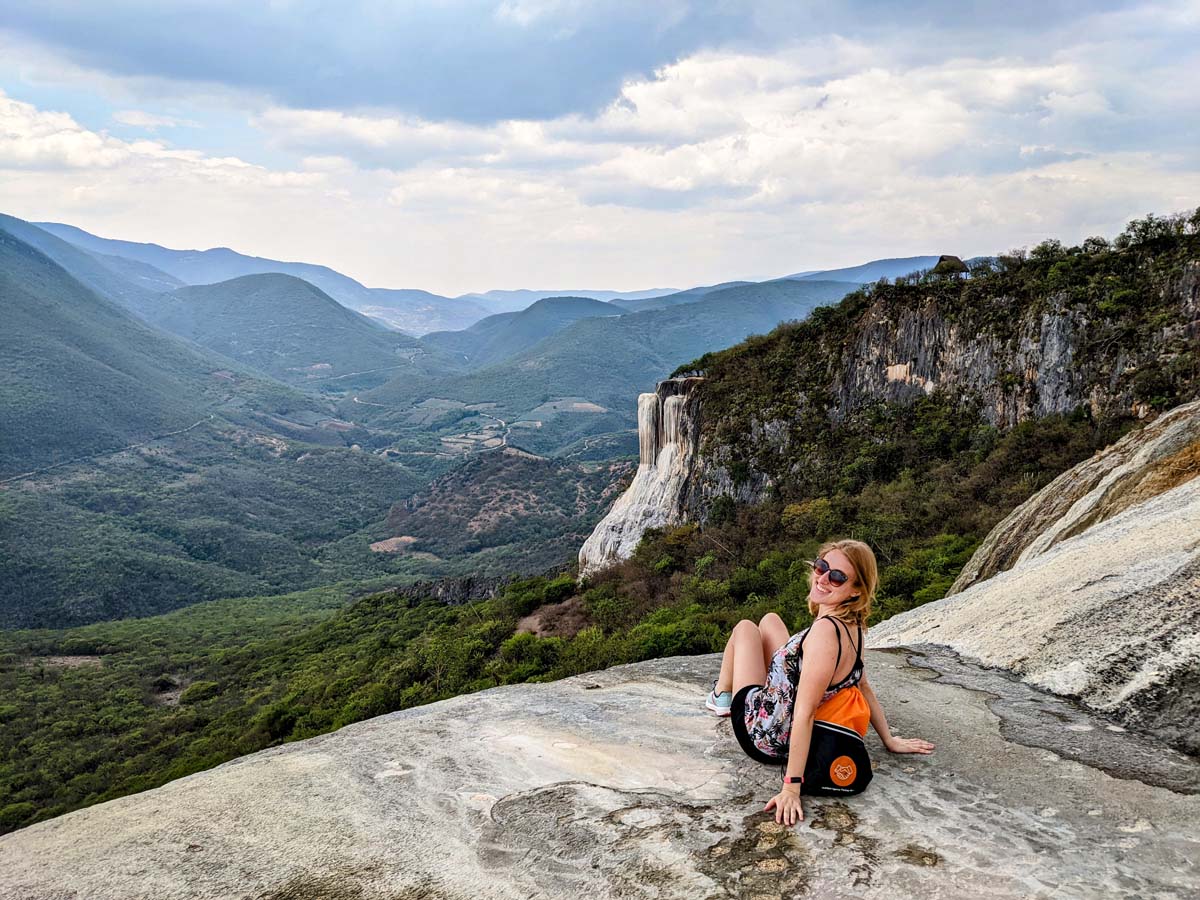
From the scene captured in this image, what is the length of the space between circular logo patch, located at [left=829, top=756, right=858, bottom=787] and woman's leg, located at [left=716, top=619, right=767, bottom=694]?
843 millimetres

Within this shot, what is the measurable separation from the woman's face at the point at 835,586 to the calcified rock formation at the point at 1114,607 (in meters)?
2.48

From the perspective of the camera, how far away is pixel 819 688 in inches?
147

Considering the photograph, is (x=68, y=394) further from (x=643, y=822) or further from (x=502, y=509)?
(x=643, y=822)

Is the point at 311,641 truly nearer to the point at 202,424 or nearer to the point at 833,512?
the point at 833,512

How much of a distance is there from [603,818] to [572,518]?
342ft

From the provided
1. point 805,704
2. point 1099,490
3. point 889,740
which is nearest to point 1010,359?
point 1099,490

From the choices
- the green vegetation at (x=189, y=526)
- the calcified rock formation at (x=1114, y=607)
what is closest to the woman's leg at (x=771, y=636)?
the calcified rock formation at (x=1114, y=607)

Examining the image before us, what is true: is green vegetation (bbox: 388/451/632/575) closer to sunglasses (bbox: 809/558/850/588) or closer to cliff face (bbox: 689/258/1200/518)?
cliff face (bbox: 689/258/1200/518)

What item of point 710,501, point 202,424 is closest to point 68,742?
point 710,501

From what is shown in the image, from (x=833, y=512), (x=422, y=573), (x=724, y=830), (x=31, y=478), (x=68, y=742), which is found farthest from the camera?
(x=31, y=478)

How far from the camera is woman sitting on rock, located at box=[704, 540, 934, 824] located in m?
3.73

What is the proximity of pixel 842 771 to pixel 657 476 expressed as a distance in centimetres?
→ 3492

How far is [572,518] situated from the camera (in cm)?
10769

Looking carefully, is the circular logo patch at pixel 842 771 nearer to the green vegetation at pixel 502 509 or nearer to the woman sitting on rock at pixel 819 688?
the woman sitting on rock at pixel 819 688
